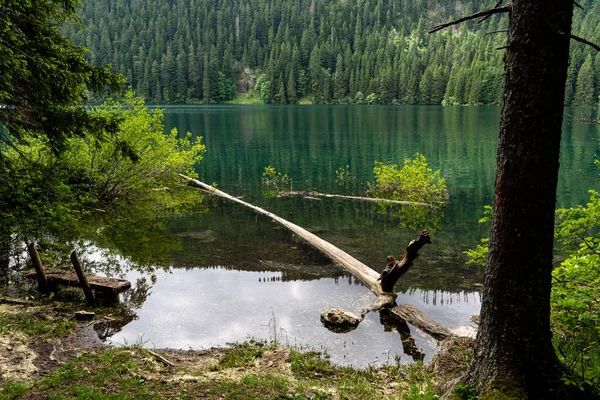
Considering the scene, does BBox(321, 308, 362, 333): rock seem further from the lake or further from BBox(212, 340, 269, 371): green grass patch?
BBox(212, 340, 269, 371): green grass patch

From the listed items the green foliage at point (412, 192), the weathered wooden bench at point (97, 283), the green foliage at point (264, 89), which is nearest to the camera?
the weathered wooden bench at point (97, 283)

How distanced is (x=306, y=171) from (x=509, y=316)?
3233 cm

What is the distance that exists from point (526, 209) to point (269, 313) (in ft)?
28.7

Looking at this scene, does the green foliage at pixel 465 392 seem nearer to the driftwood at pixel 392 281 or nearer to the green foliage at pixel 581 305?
the green foliage at pixel 581 305

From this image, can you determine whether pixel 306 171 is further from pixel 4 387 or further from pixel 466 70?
pixel 466 70

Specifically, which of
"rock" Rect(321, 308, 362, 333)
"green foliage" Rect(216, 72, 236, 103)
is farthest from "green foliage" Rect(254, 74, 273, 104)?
"rock" Rect(321, 308, 362, 333)

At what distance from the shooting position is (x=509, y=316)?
5.20m

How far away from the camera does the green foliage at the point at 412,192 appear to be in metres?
23.4

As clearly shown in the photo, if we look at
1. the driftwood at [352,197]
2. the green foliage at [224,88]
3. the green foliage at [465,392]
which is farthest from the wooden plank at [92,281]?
the green foliage at [224,88]

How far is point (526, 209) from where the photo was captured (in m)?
4.87

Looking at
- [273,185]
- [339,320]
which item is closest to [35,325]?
[339,320]

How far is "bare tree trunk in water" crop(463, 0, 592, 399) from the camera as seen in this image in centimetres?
462

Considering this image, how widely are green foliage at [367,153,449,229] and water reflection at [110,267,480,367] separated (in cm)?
950

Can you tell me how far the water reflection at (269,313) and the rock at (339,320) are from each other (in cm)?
17
